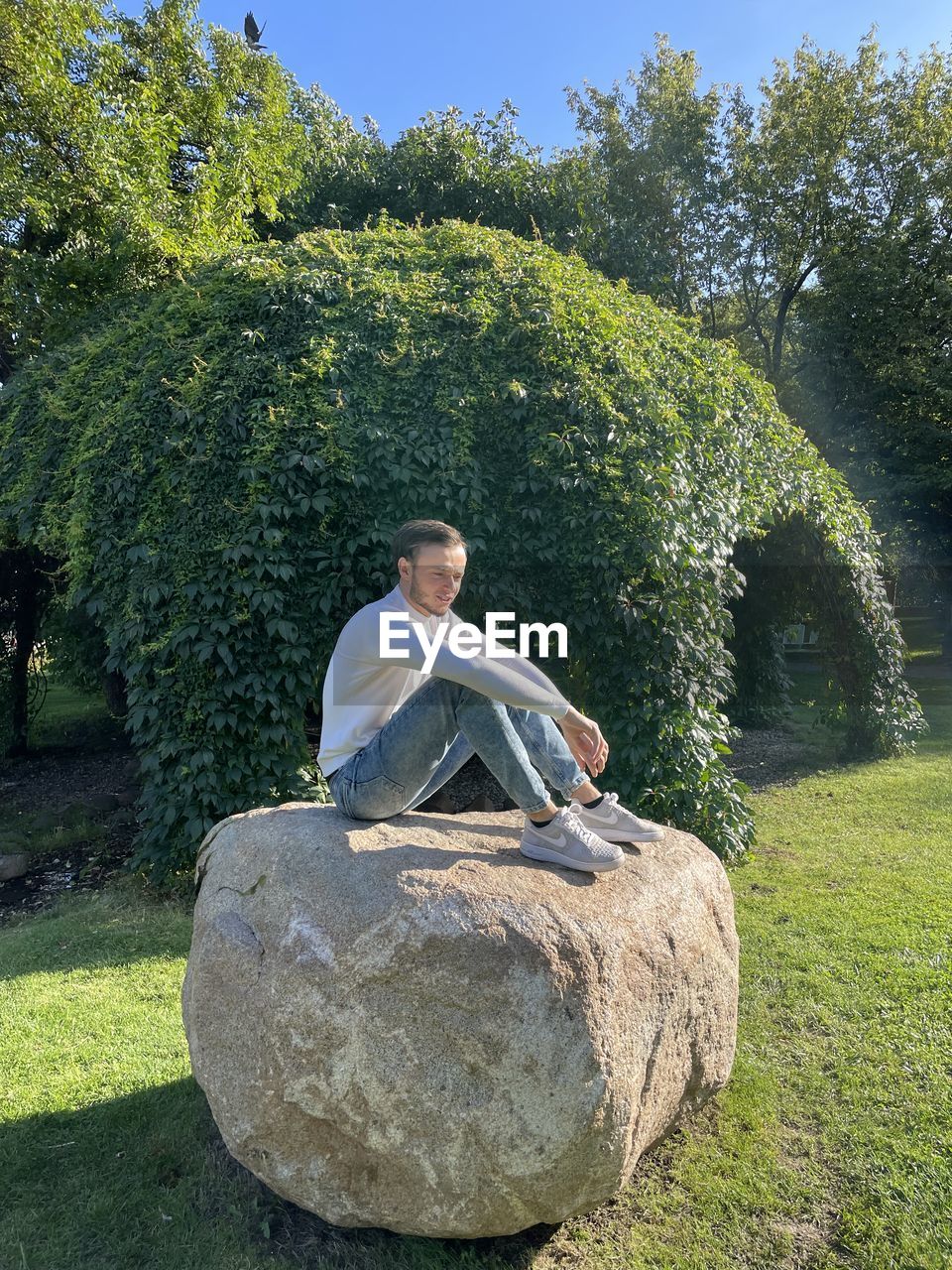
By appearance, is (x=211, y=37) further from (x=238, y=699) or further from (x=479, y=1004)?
(x=479, y=1004)

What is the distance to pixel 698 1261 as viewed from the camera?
260 cm

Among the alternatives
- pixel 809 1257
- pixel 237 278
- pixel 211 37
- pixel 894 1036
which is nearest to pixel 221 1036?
pixel 809 1257

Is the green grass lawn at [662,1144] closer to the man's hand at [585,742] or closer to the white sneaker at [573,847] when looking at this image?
the white sneaker at [573,847]

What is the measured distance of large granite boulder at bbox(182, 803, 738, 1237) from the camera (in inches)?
95.4

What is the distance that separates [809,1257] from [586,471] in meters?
4.43

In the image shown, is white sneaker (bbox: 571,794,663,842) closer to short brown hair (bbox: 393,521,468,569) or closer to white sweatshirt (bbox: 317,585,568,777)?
white sweatshirt (bbox: 317,585,568,777)

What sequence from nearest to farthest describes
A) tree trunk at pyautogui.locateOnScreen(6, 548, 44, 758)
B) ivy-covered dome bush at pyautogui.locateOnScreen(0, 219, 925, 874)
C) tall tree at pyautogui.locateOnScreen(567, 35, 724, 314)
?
ivy-covered dome bush at pyautogui.locateOnScreen(0, 219, 925, 874) < tree trunk at pyautogui.locateOnScreen(6, 548, 44, 758) < tall tree at pyautogui.locateOnScreen(567, 35, 724, 314)

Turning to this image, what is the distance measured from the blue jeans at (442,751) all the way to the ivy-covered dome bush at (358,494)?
7.81 ft

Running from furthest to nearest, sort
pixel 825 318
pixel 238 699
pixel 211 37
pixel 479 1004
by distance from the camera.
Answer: pixel 825 318 → pixel 211 37 → pixel 238 699 → pixel 479 1004

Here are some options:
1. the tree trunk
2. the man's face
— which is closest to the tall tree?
the tree trunk

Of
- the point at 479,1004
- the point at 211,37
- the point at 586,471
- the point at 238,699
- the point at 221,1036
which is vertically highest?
the point at 211,37

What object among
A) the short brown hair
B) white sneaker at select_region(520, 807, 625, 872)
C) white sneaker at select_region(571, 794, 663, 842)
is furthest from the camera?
white sneaker at select_region(571, 794, 663, 842)

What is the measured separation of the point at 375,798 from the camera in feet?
9.90

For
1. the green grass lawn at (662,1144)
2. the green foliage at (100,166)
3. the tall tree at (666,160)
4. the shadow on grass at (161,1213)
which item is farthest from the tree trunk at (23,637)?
the tall tree at (666,160)
